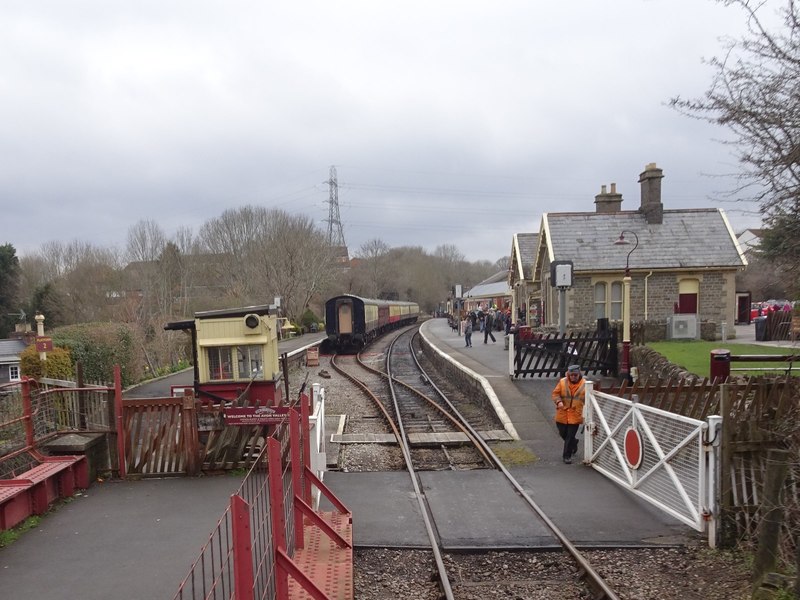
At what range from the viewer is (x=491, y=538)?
5.88 m

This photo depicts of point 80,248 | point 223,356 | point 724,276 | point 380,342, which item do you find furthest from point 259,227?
point 223,356

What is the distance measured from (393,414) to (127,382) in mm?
9362

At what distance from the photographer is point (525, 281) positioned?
103ft

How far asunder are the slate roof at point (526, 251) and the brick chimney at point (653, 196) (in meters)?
8.22

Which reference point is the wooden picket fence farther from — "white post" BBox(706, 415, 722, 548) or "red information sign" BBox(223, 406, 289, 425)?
"red information sign" BBox(223, 406, 289, 425)

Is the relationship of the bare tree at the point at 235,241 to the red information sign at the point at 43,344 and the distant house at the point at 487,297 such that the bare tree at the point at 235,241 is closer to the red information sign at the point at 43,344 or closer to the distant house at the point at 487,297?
the distant house at the point at 487,297

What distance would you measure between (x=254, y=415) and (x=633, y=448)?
4731 mm

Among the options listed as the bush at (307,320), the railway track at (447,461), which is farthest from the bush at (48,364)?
the bush at (307,320)

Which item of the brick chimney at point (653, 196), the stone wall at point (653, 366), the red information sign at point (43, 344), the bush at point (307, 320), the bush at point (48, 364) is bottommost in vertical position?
the bush at point (307, 320)

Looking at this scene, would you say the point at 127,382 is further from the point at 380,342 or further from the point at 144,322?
the point at 380,342

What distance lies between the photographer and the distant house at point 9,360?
913 inches

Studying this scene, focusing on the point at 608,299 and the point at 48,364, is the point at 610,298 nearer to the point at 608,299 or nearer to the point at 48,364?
the point at 608,299

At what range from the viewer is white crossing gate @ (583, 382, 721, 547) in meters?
5.69

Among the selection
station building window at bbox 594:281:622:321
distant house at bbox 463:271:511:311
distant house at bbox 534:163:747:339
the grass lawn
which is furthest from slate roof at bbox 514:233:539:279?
distant house at bbox 463:271:511:311
